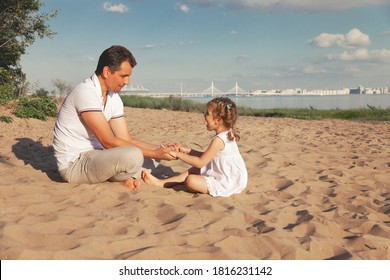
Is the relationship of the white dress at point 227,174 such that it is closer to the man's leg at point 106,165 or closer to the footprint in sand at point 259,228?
the man's leg at point 106,165

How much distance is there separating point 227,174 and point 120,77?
1.39 m

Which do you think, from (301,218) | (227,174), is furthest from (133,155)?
(301,218)

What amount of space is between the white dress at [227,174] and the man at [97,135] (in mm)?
548

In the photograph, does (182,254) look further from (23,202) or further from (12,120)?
(12,120)

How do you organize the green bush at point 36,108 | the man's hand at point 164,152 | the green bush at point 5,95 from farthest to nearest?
the green bush at point 5,95 < the green bush at point 36,108 < the man's hand at point 164,152

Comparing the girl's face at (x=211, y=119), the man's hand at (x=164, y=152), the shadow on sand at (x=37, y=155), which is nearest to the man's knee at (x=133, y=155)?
the man's hand at (x=164, y=152)

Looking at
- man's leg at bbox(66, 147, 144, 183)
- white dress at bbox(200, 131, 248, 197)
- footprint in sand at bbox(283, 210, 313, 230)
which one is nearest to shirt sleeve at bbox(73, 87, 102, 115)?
man's leg at bbox(66, 147, 144, 183)

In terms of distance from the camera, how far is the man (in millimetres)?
3883

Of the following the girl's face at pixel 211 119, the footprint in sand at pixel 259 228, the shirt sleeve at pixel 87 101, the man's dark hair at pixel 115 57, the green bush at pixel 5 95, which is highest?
the man's dark hair at pixel 115 57

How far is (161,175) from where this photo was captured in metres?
5.09

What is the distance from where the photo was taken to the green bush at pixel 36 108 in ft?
31.0

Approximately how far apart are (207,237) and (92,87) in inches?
74.0

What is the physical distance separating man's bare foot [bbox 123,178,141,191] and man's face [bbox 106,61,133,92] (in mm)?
908

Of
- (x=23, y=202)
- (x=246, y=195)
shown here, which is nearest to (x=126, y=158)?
(x=23, y=202)
